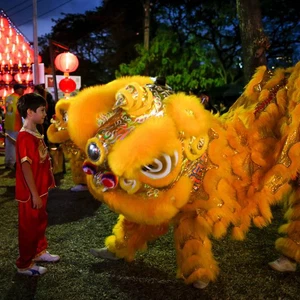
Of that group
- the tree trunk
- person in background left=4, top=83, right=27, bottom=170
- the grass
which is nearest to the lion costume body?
the grass

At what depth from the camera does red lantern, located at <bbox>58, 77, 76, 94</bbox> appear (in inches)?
395

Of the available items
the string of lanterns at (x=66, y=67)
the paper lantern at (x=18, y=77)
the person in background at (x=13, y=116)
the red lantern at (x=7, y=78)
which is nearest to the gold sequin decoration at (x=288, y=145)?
the person in background at (x=13, y=116)

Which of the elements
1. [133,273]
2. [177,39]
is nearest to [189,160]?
[133,273]

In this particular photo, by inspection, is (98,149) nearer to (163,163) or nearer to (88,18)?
(163,163)

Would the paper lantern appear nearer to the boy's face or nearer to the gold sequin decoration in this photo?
the boy's face

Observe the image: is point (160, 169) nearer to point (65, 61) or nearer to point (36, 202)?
point (36, 202)

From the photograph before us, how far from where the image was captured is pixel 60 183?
21.1ft

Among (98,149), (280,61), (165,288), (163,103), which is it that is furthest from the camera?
(280,61)

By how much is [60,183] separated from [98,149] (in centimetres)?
436

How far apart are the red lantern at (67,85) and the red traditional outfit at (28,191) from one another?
7.33 metres

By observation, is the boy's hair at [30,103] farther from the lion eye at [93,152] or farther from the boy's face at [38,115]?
A: the lion eye at [93,152]

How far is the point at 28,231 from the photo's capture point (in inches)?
113

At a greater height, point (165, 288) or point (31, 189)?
point (31, 189)

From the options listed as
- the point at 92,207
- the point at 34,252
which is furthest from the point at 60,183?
the point at 34,252
